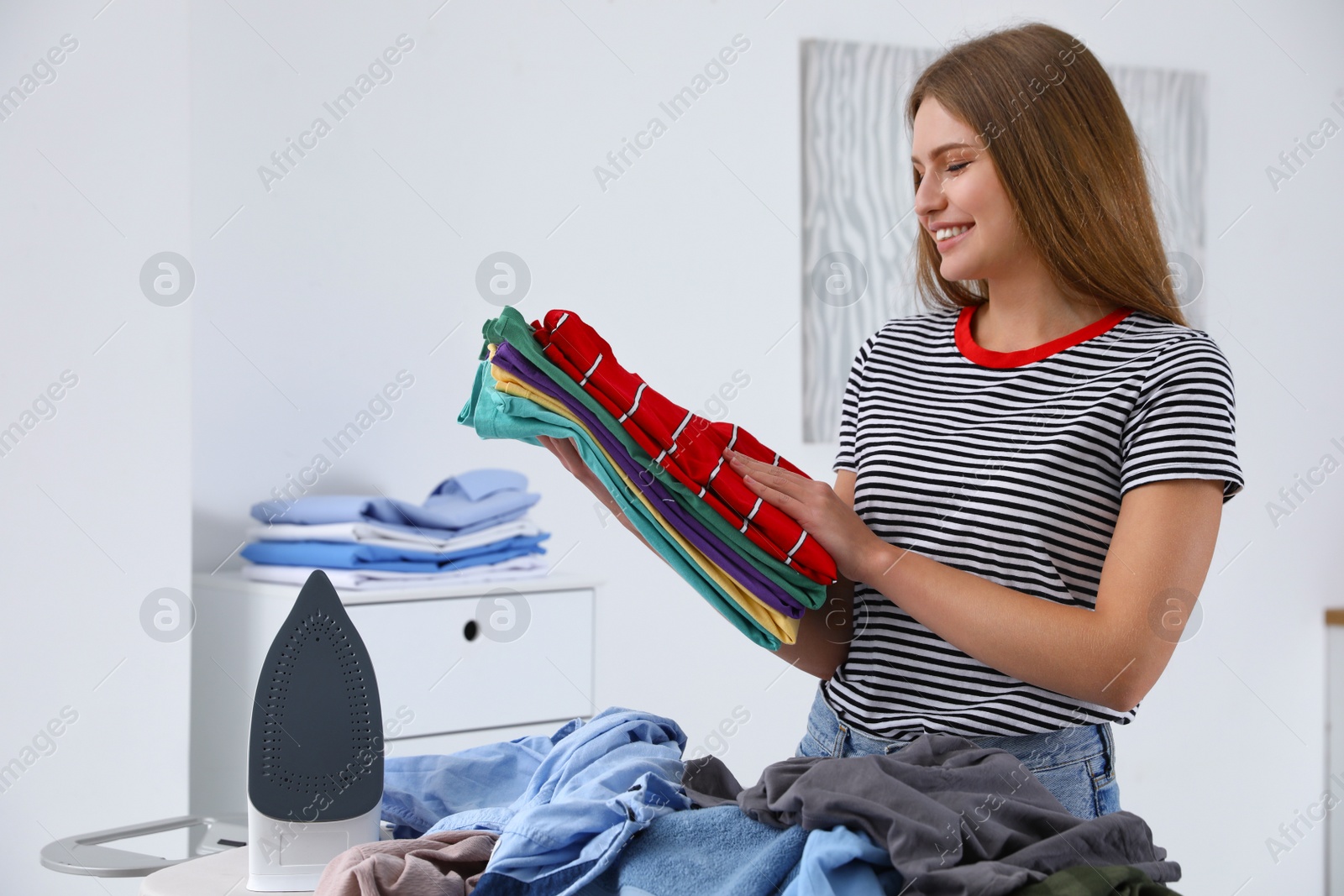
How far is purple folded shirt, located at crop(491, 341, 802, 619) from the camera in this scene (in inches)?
36.6

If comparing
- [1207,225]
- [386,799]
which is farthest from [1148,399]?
[1207,225]

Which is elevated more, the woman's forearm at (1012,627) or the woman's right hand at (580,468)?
→ the woman's right hand at (580,468)

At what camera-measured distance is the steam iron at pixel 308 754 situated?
2.71 feet

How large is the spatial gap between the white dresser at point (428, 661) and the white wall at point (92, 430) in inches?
6.3

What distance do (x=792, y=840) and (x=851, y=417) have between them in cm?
56

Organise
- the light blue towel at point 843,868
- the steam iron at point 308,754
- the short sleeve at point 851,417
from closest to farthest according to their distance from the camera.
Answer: the light blue towel at point 843,868 → the steam iron at point 308,754 → the short sleeve at point 851,417

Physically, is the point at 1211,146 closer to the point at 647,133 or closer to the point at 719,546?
the point at 647,133

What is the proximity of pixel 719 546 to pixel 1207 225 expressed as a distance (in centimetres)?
241

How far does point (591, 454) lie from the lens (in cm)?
94

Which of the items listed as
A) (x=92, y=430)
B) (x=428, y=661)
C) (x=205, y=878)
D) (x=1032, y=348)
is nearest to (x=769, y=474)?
(x=1032, y=348)

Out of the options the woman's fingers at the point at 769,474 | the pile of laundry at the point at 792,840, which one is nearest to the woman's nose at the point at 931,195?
the woman's fingers at the point at 769,474

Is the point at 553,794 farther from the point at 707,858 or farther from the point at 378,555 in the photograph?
the point at 378,555

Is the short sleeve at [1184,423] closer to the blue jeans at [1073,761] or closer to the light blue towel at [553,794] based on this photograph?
the blue jeans at [1073,761]

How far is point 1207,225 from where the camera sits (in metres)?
2.89
